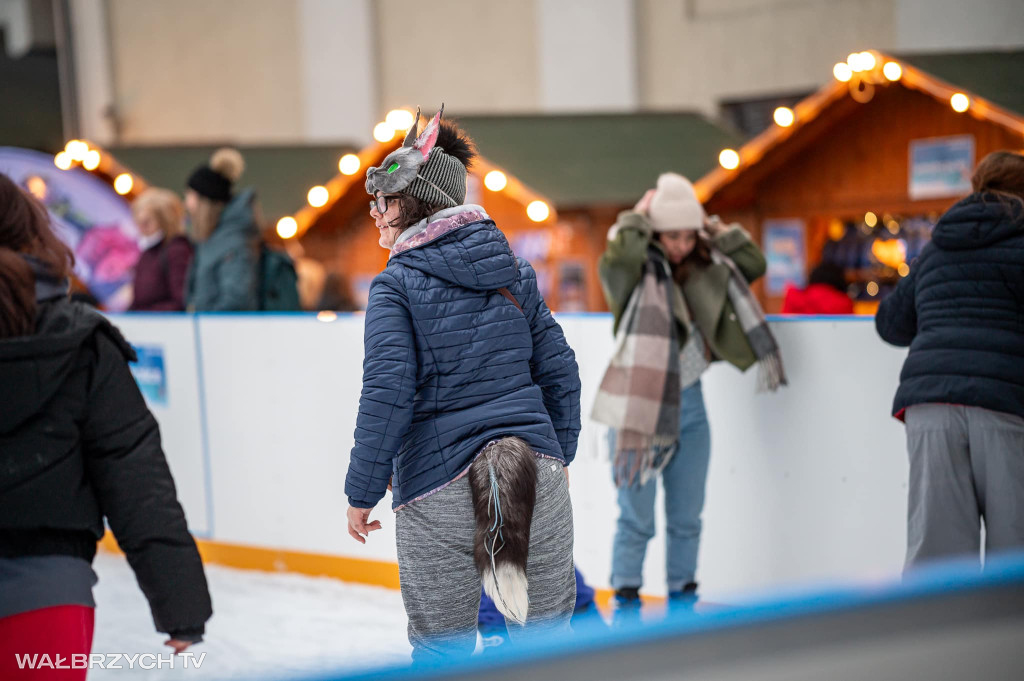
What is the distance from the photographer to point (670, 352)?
3.24 metres

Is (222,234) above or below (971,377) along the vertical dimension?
above

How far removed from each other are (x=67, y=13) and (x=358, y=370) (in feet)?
42.1

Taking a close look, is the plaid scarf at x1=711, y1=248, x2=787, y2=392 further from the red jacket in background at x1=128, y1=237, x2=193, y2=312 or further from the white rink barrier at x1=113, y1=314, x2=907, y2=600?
the red jacket in background at x1=128, y1=237, x2=193, y2=312

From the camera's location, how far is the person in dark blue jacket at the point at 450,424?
1933mm

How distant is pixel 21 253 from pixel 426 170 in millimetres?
777

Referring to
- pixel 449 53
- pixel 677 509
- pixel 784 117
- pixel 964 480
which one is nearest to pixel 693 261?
pixel 677 509

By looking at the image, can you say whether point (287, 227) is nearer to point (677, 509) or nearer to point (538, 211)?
point (538, 211)

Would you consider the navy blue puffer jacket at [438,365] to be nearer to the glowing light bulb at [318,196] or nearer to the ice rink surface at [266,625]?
the ice rink surface at [266,625]

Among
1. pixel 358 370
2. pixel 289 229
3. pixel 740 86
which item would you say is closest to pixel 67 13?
pixel 289 229

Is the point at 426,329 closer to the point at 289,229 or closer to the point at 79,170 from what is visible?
the point at 289,229

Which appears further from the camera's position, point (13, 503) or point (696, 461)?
point (696, 461)

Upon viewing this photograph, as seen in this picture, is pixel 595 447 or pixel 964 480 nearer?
pixel 964 480

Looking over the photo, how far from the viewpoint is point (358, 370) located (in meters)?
4.33

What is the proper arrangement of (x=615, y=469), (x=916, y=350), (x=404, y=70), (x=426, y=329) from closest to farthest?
(x=426, y=329) → (x=916, y=350) → (x=615, y=469) → (x=404, y=70)
